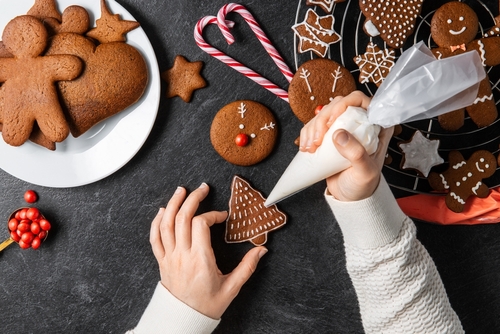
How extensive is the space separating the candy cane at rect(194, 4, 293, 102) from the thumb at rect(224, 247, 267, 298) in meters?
0.55

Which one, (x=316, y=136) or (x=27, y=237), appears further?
(x=27, y=237)

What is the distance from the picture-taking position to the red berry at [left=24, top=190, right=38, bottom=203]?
62.6 inches

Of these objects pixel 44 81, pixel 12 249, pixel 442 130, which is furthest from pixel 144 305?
pixel 442 130

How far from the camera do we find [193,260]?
1.46 metres

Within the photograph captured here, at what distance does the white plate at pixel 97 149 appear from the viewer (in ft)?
4.87

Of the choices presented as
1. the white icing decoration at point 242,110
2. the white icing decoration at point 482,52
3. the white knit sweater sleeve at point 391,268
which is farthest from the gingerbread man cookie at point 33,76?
the white icing decoration at point 482,52

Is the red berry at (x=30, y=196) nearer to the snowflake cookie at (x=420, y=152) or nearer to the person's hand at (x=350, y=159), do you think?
the person's hand at (x=350, y=159)

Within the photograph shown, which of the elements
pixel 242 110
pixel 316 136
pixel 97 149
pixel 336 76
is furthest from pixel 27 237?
pixel 336 76

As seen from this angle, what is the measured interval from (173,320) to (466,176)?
1087 mm

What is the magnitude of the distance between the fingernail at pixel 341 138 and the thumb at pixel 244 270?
655 mm

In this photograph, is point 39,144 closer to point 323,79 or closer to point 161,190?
point 161,190

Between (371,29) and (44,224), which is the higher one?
(371,29)

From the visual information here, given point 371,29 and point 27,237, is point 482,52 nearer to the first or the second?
point 371,29

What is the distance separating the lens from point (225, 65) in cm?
158
